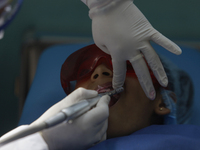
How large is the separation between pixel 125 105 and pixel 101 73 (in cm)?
21

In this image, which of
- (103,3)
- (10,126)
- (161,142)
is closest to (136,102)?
(161,142)

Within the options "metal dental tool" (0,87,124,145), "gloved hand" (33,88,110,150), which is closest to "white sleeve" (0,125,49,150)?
"gloved hand" (33,88,110,150)

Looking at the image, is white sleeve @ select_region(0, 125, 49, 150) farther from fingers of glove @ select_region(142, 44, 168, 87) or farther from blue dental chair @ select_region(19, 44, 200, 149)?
fingers of glove @ select_region(142, 44, 168, 87)

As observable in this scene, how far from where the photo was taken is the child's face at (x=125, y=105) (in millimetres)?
1084

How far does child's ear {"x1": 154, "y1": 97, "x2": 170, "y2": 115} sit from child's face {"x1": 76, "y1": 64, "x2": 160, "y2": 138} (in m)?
0.03

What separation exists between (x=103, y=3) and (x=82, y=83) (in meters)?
0.47

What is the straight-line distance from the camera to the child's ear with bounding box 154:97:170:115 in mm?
1157

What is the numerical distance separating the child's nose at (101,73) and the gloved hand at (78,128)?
22cm

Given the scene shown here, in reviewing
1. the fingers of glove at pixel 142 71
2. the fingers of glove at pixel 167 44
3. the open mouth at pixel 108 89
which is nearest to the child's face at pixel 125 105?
the open mouth at pixel 108 89

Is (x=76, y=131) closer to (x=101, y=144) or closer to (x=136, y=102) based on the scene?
(x=101, y=144)

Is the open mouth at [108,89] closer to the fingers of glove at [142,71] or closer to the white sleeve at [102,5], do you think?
the fingers of glove at [142,71]

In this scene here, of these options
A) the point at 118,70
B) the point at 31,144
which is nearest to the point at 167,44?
the point at 118,70

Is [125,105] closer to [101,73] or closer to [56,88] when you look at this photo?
[101,73]

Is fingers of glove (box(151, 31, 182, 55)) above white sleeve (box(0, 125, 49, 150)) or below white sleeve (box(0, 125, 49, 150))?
above
